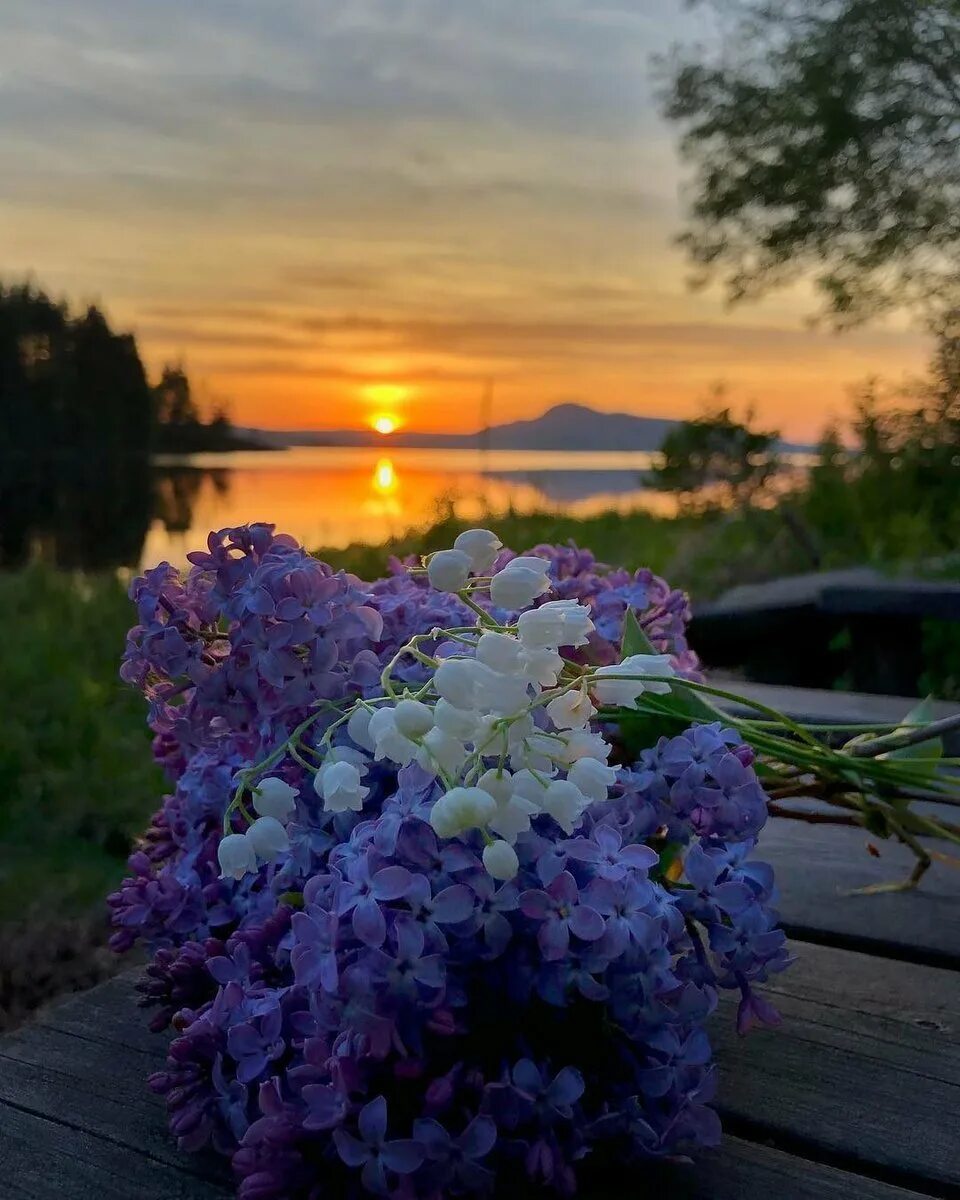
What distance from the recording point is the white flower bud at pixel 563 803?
752mm

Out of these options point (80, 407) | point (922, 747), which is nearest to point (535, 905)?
point (922, 747)

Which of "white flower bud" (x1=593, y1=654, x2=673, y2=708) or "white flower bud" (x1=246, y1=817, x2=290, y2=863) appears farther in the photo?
"white flower bud" (x1=593, y1=654, x2=673, y2=708)

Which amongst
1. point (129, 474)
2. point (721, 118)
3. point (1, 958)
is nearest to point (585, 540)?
point (721, 118)

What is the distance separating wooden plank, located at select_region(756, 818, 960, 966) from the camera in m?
1.31

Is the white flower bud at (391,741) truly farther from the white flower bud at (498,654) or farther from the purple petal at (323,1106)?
the purple petal at (323,1106)

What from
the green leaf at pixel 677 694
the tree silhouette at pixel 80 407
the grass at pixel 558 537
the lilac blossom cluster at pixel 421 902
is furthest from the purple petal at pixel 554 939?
the tree silhouette at pixel 80 407

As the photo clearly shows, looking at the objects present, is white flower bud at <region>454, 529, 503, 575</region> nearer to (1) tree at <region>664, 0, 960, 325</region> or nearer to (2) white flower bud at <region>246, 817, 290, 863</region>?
(2) white flower bud at <region>246, 817, 290, 863</region>

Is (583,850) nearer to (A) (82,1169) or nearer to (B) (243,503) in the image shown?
(A) (82,1169)

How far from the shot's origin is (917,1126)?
92 cm

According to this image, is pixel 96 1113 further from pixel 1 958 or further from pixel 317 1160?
pixel 1 958

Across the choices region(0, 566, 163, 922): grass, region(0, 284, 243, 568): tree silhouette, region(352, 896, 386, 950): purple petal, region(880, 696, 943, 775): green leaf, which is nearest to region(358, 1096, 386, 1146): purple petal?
region(352, 896, 386, 950): purple petal

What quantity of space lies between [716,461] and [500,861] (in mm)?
9930

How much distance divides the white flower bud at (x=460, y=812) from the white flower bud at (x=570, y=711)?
0.55ft

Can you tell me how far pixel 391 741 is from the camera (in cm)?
80
